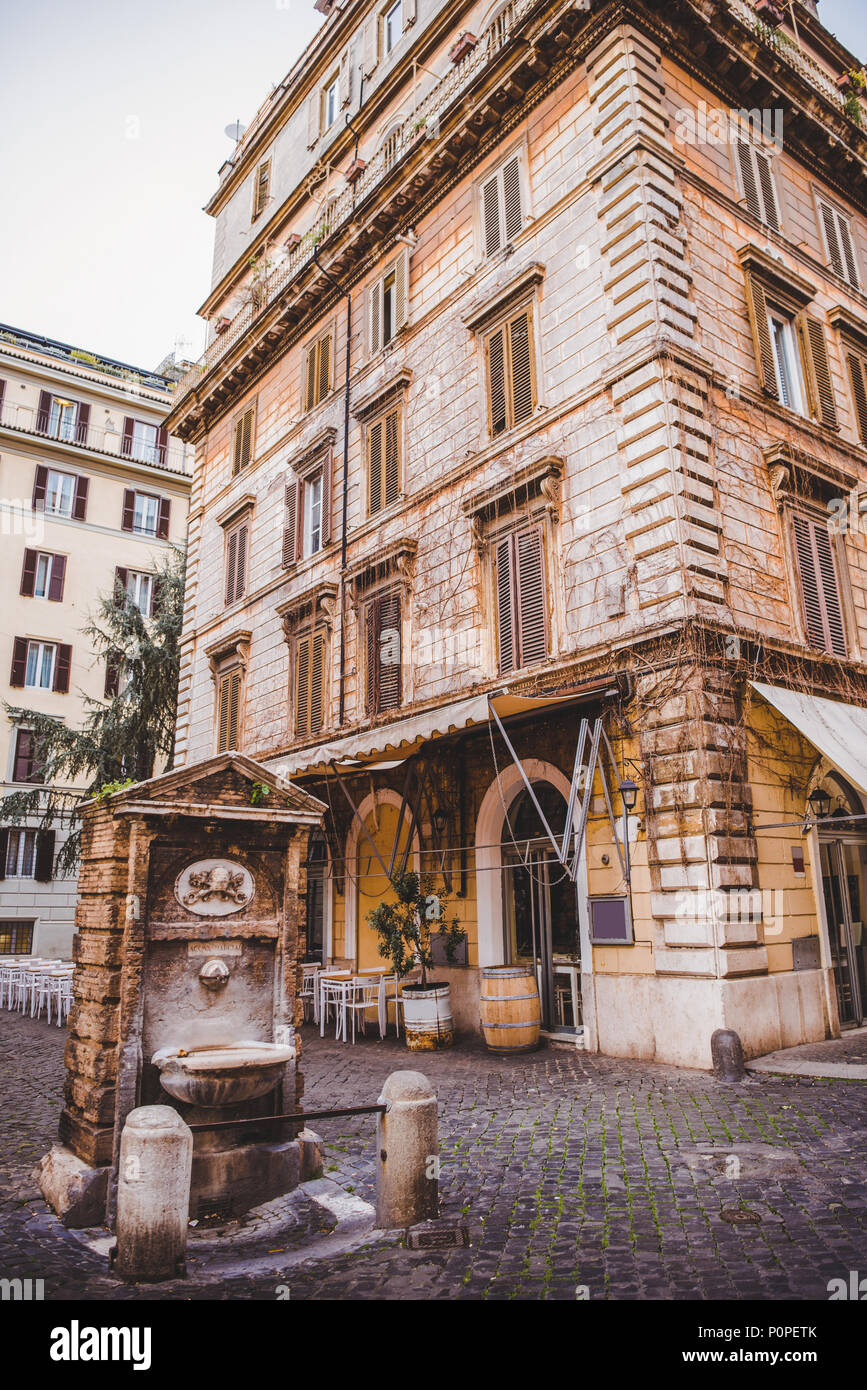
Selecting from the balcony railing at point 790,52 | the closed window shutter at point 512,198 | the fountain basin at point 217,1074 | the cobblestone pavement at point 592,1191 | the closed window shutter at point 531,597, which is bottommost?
the cobblestone pavement at point 592,1191

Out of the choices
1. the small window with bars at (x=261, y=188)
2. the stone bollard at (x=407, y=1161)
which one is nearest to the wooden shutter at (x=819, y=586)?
the stone bollard at (x=407, y=1161)

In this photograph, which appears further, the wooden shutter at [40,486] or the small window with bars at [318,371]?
the wooden shutter at [40,486]

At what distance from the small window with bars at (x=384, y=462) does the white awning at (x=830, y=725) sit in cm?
744

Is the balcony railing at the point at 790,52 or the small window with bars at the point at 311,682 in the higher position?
the balcony railing at the point at 790,52

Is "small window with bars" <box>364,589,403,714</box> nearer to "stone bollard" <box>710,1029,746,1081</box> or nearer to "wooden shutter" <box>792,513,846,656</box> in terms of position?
"wooden shutter" <box>792,513,846,656</box>

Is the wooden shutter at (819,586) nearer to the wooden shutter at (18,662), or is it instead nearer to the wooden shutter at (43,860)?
the wooden shutter at (43,860)

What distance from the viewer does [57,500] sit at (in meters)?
29.7

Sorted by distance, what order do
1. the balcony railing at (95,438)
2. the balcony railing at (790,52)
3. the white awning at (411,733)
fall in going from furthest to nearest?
the balcony railing at (95,438) → the balcony railing at (790,52) → the white awning at (411,733)

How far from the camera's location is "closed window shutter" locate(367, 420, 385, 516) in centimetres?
1551

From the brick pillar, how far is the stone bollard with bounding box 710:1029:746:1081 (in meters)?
0.65

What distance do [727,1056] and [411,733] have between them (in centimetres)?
472

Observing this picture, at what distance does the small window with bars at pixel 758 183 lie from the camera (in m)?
13.4

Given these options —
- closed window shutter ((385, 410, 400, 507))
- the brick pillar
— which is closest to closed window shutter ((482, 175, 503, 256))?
closed window shutter ((385, 410, 400, 507))
